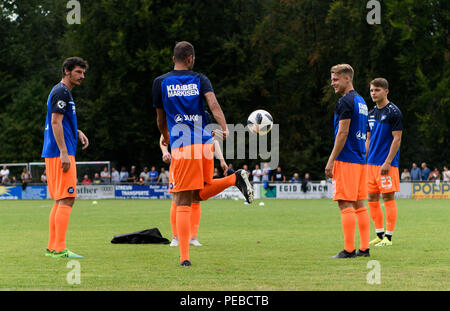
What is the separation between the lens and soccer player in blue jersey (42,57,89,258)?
9.21 m

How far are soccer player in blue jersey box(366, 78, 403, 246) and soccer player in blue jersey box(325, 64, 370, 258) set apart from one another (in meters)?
1.86

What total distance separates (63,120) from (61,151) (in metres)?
0.52

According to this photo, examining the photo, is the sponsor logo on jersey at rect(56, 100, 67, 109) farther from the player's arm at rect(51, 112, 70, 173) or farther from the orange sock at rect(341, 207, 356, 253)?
the orange sock at rect(341, 207, 356, 253)

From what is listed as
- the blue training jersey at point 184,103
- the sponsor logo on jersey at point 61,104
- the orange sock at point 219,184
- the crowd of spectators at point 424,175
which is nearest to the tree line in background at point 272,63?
the crowd of spectators at point 424,175

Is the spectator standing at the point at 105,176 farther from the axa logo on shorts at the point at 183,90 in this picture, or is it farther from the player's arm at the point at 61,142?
the axa logo on shorts at the point at 183,90

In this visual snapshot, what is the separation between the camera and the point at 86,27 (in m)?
46.4

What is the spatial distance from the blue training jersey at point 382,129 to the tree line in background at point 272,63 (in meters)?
32.1

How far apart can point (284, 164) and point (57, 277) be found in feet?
127

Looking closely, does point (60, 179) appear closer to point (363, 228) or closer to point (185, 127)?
point (185, 127)

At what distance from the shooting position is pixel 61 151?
360 inches

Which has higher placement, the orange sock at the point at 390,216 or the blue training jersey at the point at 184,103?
the blue training jersey at the point at 184,103

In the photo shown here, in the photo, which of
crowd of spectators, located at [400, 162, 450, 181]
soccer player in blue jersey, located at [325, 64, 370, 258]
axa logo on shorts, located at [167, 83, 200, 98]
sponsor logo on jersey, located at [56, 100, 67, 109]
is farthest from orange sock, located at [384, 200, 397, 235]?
crowd of spectators, located at [400, 162, 450, 181]

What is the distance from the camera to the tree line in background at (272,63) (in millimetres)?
44219
